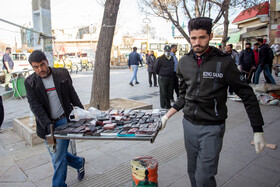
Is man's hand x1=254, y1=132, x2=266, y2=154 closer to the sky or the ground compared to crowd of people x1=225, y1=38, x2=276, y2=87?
closer to the ground

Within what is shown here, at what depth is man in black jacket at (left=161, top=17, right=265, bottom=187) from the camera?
207 centimetres

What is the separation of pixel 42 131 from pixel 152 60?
365 inches

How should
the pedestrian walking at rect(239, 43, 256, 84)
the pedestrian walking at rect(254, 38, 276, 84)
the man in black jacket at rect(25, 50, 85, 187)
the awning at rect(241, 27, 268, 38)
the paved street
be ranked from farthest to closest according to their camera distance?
the awning at rect(241, 27, 268, 38) → the pedestrian walking at rect(239, 43, 256, 84) → the pedestrian walking at rect(254, 38, 276, 84) → the paved street → the man in black jacket at rect(25, 50, 85, 187)

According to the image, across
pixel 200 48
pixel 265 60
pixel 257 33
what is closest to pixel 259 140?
pixel 200 48

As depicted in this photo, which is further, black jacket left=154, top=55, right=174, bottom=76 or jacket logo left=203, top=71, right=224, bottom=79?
black jacket left=154, top=55, right=174, bottom=76

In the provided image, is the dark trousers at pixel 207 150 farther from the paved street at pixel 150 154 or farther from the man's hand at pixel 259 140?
the paved street at pixel 150 154

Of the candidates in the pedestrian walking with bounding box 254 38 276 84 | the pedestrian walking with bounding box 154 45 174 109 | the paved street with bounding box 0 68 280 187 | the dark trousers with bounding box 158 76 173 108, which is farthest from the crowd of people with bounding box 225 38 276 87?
the paved street with bounding box 0 68 280 187

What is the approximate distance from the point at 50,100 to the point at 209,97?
1.88 meters

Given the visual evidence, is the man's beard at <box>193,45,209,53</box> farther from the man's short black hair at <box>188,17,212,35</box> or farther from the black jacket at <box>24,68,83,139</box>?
the black jacket at <box>24,68,83,139</box>

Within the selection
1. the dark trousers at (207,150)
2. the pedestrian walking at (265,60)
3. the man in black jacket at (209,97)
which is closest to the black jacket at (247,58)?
the pedestrian walking at (265,60)

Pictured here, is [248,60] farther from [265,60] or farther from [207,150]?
[207,150]

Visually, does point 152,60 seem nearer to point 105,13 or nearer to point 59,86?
point 105,13

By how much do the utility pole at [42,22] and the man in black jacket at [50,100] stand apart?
2438mm

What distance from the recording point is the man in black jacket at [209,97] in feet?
6.80
